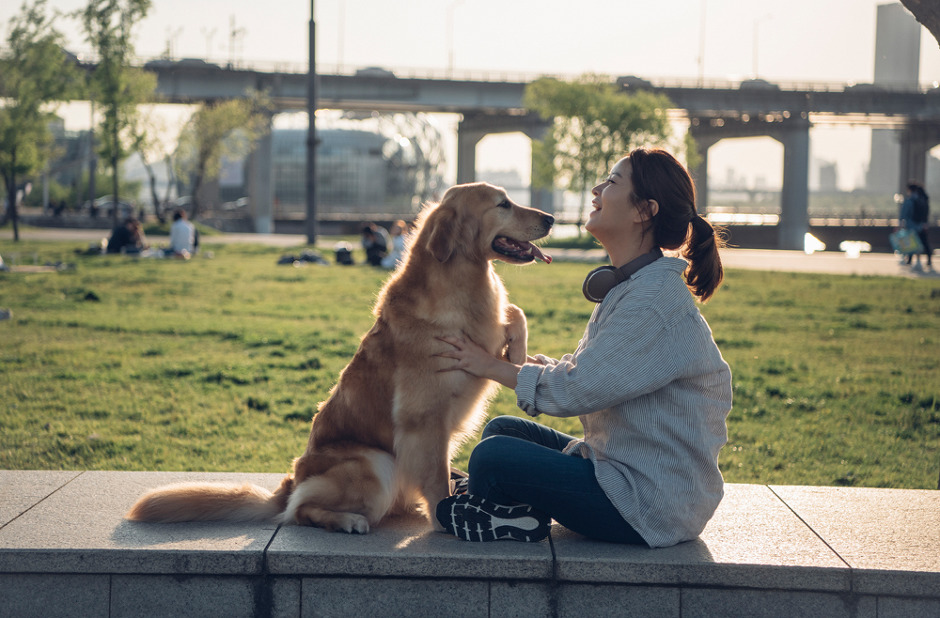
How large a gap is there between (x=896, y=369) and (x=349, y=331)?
6.57m

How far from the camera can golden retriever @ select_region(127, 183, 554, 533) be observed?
362 centimetres

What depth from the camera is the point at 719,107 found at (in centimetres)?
6341

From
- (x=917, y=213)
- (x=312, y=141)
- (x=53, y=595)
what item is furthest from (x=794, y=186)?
(x=53, y=595)

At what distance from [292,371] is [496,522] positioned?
5961 mm

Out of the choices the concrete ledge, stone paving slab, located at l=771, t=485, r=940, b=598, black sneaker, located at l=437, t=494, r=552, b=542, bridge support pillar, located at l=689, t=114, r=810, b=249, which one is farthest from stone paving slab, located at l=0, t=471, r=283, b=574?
bridge support pillar, located at l=689, t=114, r=810, b=249

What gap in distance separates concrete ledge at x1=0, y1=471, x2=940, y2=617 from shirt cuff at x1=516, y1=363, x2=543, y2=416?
1.83 ft

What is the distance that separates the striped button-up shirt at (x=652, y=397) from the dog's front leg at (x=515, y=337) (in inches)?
24.6

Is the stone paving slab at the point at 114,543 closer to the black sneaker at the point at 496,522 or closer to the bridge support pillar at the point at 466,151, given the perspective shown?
the black sneaker at the point at 496,522

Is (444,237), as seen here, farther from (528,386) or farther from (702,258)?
(702,258)

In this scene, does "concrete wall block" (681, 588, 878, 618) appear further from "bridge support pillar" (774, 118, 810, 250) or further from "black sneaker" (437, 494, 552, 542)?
"bridge support pillar" (774, 118, 810, 250)

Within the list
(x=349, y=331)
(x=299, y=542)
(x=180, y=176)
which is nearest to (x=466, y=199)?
(x=299, y=542)

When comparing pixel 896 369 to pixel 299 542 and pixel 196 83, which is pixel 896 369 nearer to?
pixel 299 542

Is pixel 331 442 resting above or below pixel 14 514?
above

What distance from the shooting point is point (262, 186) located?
6034 cm
